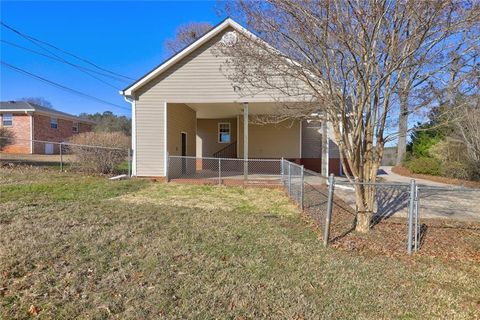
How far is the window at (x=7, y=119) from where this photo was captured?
2702 cm

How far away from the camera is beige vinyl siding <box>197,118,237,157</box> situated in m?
20.3

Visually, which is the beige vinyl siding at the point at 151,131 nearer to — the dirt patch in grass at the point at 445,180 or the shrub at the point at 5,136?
the dirt patch in grass at the point at 445,180

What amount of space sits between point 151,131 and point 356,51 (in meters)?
9.96

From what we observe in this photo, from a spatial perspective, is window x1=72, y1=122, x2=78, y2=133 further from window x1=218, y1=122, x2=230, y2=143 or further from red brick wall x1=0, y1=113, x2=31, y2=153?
window x1=218, y1=122, x2=230, y2=143

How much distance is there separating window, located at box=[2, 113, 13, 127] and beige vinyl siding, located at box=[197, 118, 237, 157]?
18589 mm

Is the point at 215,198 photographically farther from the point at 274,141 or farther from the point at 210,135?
the point at 210,135

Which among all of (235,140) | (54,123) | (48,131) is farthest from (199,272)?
(54,123)

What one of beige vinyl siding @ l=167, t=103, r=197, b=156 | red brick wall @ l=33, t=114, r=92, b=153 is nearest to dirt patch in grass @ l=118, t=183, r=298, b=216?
beige vinyl siding @ l=167, t=103, r=197, b=156

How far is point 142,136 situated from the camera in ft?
43.5

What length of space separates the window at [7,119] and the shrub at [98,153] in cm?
1747

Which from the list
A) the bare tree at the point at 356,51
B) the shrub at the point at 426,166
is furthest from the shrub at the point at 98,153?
the shrub at the point at 426,166

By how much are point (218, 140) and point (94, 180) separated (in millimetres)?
9569

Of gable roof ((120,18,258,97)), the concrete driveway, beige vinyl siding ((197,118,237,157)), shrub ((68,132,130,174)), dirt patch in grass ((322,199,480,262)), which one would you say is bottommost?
dirt patch in grass ((322,199,480,262))

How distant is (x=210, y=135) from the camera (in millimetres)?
20484
